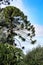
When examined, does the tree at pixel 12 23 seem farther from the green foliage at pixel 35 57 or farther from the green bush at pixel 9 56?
the green bush at pixel 9 56

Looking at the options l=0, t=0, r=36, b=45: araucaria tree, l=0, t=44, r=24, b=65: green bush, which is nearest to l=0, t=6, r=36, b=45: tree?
l=0, t=0, r=36, b=45: araucaria tree

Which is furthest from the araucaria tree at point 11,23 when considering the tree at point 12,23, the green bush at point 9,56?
the green bush at point 9,56

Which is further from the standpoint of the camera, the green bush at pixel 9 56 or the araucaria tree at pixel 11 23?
the araucaria tree at pixel 11 23

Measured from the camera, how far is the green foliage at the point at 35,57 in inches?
1630

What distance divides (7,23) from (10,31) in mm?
951

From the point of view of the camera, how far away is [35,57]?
43.7 meters

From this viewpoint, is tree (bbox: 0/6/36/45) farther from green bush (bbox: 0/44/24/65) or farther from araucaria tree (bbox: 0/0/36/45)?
green bush (bbox: 0/44/24/65)

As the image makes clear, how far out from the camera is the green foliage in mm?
41394

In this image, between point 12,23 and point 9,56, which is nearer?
point 9,56

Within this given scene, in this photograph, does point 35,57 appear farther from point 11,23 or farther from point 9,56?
point 9,56

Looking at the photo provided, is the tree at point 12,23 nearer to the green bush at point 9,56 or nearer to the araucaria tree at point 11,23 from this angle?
the araucaria tree at point 11,23

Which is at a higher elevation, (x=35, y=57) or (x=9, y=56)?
Answer: (x=35, y=57)

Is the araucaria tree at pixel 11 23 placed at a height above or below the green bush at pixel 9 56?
above

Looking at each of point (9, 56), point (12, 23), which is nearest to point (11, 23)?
point (12, 23)
